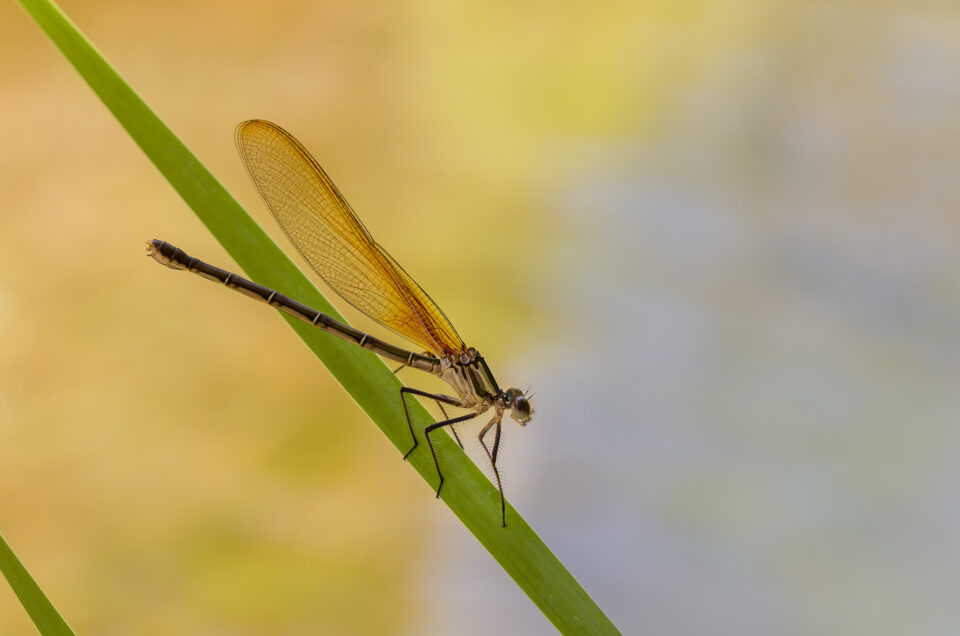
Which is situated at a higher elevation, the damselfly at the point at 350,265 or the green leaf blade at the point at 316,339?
the damselfly at the point at 350,265

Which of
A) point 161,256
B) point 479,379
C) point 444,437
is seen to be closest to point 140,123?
point 161,256

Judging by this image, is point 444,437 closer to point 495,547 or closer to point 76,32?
point 495,547

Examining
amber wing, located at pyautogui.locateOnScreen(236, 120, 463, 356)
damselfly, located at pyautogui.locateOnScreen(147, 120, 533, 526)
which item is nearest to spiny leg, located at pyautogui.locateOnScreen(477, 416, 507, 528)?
damselfly, located at pyautogui.locateOnScreen(147, 120, 533, 526)

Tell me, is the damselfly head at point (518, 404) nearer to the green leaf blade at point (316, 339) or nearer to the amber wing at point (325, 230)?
the amber wing at point (325, 230)

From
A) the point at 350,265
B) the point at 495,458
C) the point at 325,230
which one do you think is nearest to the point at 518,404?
the point at 495,458

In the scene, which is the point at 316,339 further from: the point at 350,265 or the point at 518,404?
the point at 518,404

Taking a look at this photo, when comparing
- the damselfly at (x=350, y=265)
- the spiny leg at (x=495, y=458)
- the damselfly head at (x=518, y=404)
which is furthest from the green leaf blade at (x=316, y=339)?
the damselfly head at (x=518, y=404)

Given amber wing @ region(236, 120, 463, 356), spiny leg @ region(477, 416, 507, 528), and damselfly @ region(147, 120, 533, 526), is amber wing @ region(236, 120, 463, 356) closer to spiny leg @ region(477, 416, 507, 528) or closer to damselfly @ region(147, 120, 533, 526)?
damselfly @ region(147, 120, 533, 526)
